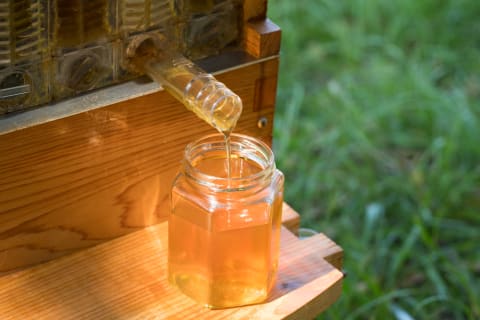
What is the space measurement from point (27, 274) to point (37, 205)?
0.09 metres

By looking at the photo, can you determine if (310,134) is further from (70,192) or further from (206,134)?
(70,192)

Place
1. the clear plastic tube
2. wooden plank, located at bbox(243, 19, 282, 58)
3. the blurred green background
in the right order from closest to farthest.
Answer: the clear plastic tube
wooden plank, located at bbox(243, 19, 282, 58)
the blurred green background

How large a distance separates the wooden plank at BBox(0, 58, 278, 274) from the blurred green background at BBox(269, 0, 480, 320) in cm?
67

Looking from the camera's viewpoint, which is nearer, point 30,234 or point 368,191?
point 30,234

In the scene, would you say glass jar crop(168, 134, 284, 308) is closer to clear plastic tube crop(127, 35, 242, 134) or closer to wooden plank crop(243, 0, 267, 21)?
clear plastic tube crop(127, 35, 242, 134)

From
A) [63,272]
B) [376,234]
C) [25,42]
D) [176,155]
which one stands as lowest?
[376,234]

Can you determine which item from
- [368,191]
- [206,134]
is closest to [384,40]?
[368,191]

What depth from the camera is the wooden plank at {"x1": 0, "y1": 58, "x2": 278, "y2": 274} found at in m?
0.97

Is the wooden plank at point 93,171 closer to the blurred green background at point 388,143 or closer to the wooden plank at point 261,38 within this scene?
the wooden plank at point 261,38

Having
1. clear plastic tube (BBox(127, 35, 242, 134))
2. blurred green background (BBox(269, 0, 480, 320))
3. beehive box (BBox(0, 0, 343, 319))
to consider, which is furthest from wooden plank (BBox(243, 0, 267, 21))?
blurred green background (BBox(269, 0, 480, 320))

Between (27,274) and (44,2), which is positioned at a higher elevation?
(44,2)

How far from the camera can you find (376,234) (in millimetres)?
1913

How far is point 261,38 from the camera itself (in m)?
1.09

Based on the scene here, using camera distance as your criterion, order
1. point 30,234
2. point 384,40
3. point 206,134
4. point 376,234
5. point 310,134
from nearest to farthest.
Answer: point 30,234 → point 206,134 → point 376,234 → point 310,134 → point 384,40
